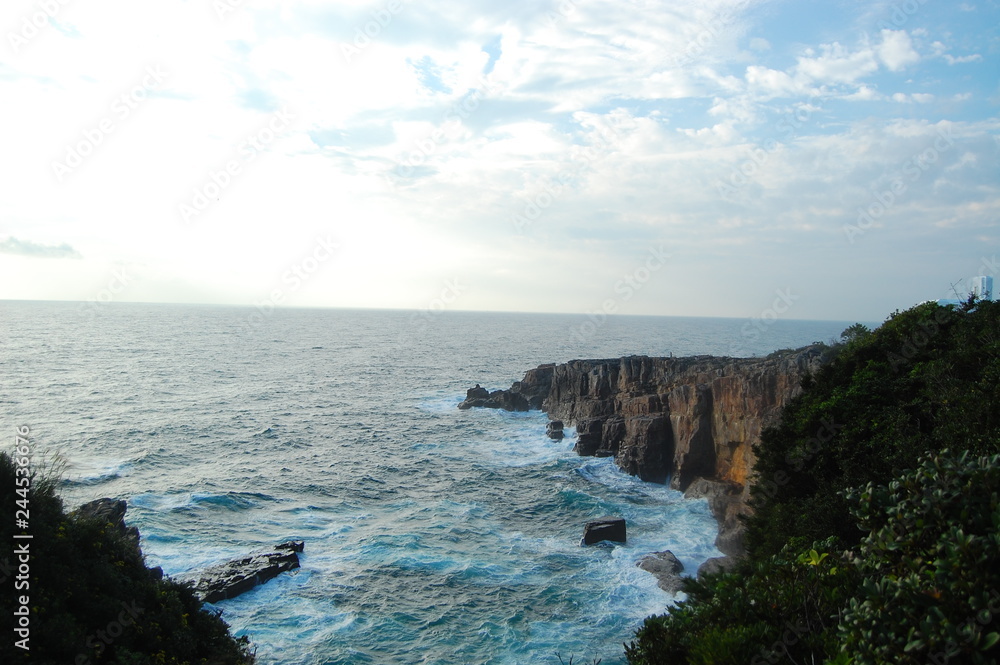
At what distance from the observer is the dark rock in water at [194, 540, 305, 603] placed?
86.3 feet

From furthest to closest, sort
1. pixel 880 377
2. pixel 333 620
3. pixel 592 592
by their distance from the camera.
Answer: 1. pixel 592 592
2. pixel 333 620
3. pixel 880 377

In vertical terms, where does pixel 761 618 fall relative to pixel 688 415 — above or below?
above

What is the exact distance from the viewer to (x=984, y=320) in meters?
21.7

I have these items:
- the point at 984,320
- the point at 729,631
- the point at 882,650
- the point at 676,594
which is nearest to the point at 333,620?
the point at 676,594

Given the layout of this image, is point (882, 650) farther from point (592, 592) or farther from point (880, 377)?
point (592, 592)

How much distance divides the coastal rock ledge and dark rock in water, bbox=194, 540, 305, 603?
23000 mm

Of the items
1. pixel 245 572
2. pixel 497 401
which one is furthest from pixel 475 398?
pixel 245 572

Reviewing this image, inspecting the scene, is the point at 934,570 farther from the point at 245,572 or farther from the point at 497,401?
the point at 497,401

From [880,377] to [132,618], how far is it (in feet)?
84.8

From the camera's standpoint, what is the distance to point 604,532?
33531mm

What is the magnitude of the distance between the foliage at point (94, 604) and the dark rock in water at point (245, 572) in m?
11.5

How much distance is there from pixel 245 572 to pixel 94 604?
1638 cm

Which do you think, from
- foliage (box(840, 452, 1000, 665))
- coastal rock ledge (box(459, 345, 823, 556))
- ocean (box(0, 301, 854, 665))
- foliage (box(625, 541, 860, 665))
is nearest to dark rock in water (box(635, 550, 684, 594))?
ocean (box(0, 301, 854, 665))

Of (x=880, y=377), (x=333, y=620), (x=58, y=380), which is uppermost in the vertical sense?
(x=880, y=377)
